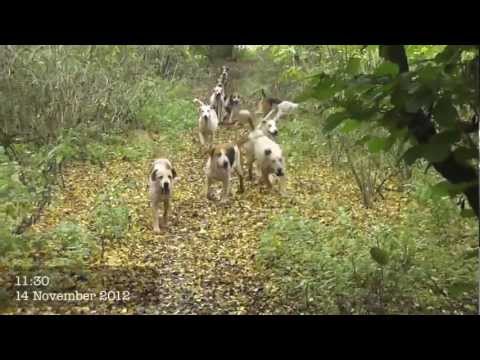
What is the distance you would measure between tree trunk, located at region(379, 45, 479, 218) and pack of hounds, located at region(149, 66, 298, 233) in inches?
Answer: 31.3

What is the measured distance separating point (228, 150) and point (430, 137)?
4.16 ft

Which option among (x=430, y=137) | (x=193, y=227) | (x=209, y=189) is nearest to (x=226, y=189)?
(x=209, y=189)

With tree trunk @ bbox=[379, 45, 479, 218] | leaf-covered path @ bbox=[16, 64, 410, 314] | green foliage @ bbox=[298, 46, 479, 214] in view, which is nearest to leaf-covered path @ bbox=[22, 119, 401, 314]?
leaf-covered path @ bbox=[16, 64, 410, 314]

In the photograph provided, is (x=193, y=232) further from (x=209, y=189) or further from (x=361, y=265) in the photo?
(x=361, y=265)

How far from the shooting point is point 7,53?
2.22 meters

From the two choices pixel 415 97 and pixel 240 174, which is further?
pixel 240 174

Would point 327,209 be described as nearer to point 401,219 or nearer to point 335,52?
point 401,219

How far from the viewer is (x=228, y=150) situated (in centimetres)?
236

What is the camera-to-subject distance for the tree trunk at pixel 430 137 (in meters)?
1.27

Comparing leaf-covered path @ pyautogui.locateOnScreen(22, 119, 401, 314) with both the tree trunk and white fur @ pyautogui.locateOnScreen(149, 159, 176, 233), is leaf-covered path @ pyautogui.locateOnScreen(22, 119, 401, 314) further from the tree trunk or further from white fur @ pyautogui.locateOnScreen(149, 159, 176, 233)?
the tree trunk

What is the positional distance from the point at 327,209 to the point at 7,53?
1.46 m

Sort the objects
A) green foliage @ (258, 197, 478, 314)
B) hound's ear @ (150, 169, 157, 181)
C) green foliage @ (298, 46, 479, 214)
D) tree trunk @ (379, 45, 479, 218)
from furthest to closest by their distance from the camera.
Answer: hound's ear @ (150, 169, 157, 181), green foliage @ (258, 197, 478, 314), tree trunk @ (379, 45, 479, 218), green foliage @ (298, 46, 479, 214)

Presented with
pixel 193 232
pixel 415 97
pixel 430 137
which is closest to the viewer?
pixel 415 97

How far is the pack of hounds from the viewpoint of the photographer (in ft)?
7.52
